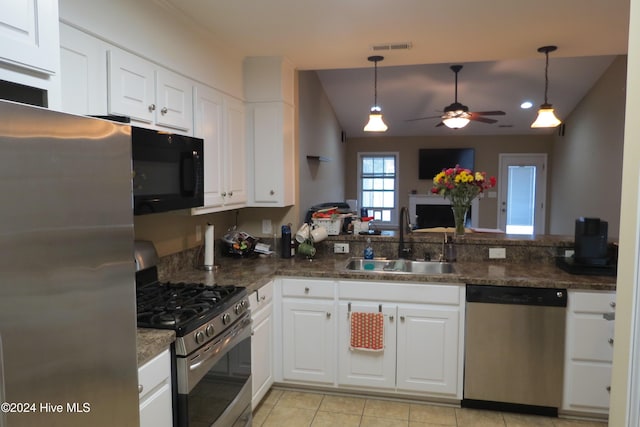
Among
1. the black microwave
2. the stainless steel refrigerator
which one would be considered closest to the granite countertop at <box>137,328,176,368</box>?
the stainless steel refrigerator

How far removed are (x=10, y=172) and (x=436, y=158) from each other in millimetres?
8342

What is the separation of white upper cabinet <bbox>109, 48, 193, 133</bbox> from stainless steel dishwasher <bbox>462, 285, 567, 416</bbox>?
2.04 meters

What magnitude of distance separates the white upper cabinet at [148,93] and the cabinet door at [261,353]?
1248 mm

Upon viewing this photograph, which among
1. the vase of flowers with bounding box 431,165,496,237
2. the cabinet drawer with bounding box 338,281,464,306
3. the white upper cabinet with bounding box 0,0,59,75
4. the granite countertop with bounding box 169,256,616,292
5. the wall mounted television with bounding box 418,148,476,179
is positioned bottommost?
the cabinet drawer with bounding box 338,281,464,306

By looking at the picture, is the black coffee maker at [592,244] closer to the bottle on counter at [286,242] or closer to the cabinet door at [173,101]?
the bottle on counter at [286,242]

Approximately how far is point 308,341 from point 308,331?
2.8 inches

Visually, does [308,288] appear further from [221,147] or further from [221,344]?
[221,147]

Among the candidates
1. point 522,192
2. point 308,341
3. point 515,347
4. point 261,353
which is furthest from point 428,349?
point 522,192

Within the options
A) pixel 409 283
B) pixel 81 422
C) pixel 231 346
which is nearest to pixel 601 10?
pixel 409 283

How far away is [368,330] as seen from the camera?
2.80 m

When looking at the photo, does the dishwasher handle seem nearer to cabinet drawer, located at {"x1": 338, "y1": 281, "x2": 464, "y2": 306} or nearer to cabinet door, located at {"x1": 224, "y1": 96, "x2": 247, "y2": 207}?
cabinet drawer, located at {"x1": 338, "y1": 281, "x2": 464, "y2": 306}

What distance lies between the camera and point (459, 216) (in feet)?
11.1

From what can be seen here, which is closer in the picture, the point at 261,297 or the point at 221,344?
the point at 221,344

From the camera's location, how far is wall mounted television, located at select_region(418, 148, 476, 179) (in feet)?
27.9
